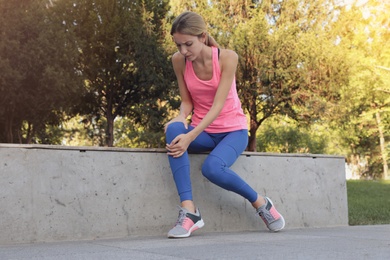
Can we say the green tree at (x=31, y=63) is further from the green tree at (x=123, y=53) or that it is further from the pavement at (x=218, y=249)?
the pavement at (x=218, y=249)

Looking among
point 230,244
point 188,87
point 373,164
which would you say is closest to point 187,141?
point 188,87

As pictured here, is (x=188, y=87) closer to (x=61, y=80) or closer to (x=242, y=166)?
(x=242, y=166)

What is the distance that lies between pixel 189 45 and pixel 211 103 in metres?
0.51

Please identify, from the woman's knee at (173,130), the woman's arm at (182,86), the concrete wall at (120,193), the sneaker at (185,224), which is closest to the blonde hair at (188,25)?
the woman's arm at (182,86)

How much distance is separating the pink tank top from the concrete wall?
34cm

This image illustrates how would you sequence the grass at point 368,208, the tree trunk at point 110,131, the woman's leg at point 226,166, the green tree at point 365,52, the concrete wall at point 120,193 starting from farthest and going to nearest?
the tree trunk at point 110,131, the green tree at point 365,52, the grass at point 368,208, the woman's leg at point 226,166, the concrete wall at point 120,193

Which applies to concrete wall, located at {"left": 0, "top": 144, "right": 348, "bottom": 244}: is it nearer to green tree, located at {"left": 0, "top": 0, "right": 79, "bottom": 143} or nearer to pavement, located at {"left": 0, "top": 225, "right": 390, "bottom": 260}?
pavement, located at {"left": 0, "top": 225, "right": 390, "bottom": 260}

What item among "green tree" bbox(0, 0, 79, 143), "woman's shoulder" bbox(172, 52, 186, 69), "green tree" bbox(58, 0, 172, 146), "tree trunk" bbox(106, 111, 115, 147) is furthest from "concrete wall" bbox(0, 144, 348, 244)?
"tree trunk" bbox(106, 111, 115, 147)

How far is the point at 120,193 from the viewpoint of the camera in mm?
3986

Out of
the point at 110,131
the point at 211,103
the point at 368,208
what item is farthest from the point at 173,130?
the point at 110,131

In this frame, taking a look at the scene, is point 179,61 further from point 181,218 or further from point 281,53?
point 281,53

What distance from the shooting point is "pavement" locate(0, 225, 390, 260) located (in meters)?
2.67

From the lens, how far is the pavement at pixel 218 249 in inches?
105

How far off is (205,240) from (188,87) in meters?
1.17
